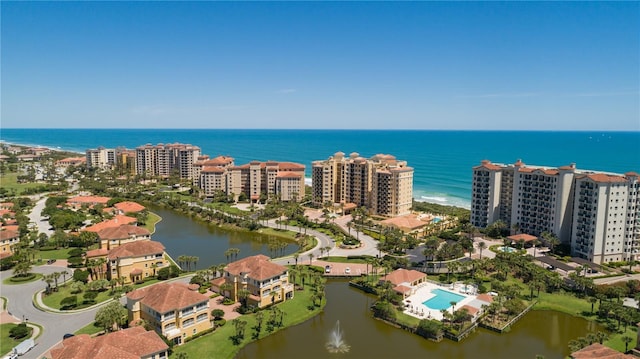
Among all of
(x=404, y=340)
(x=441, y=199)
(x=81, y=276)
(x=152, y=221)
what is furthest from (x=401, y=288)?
(x=441, y=199)

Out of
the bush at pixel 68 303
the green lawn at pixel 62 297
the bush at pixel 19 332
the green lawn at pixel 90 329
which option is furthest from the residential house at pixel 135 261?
the bush at pixel 19 332

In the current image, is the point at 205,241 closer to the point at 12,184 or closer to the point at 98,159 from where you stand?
the point at 12,184

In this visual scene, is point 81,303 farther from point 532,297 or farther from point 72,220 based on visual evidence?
point 532,297

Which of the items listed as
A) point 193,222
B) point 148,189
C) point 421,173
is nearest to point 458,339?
point 193,222

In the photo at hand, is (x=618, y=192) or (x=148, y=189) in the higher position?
(x=618, y=192)

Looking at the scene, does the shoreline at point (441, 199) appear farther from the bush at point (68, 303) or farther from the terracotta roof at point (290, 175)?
the bush at point (68, 303)

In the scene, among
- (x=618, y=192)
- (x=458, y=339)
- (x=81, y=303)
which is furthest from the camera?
(x=618, y=192)

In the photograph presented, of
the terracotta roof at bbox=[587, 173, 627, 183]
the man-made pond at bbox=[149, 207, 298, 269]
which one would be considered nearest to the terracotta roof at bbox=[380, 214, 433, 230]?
the man-made pond at bbox=[149, 207, 298, 269]
